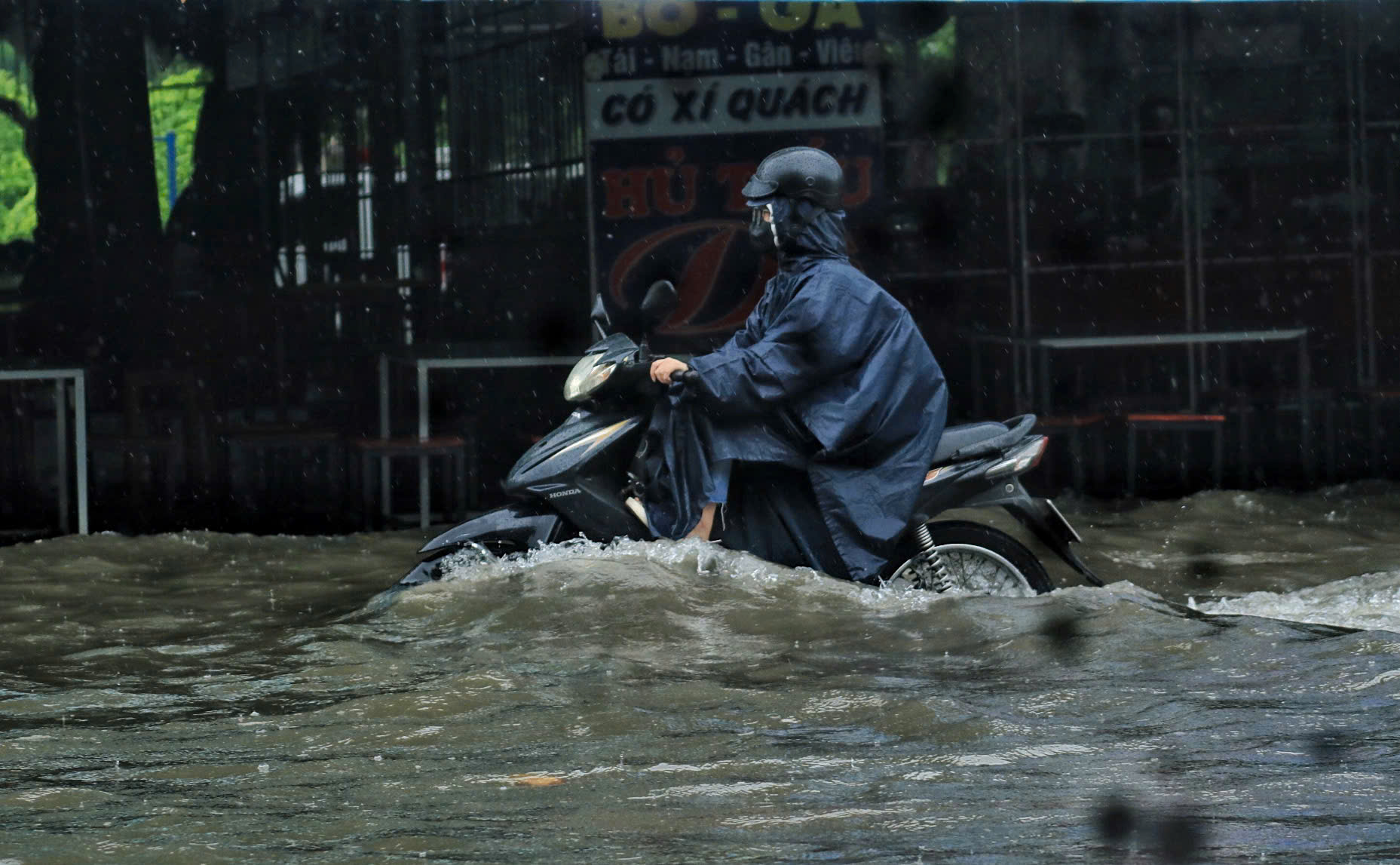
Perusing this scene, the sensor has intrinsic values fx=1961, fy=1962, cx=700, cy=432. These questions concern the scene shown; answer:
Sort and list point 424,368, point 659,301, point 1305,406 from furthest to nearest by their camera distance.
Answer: point 1305,406 < point 424,368 < point 659,301

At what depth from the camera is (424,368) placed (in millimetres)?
10234

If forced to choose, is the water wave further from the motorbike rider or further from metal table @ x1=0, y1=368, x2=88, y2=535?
metal table @ x1=0, y1=368, x2=88, y2=535

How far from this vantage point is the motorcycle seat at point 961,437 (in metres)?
6.86

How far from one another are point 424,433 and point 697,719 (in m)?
5.27

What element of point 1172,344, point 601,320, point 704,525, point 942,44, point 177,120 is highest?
point 942,44

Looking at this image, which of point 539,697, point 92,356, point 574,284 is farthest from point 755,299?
point 539,697

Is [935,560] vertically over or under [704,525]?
under

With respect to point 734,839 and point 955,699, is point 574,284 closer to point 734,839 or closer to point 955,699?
point 955,699

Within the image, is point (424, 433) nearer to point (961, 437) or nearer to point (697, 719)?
point (961, 437)

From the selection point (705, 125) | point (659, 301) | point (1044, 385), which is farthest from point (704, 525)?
point (1044, 385)

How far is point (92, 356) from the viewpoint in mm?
10367

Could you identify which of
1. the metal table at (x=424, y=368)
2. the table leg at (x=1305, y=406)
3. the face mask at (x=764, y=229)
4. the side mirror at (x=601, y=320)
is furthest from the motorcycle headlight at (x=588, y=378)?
the table leg at (x=1305, y=406)

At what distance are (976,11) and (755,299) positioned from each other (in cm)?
199

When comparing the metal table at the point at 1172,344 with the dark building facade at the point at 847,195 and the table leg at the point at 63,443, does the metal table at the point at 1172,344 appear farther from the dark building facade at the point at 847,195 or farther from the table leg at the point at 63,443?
the table leg at the point at 63,443
